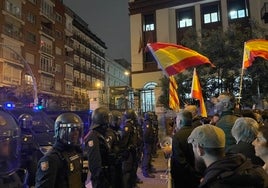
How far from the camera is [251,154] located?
3.60 meters

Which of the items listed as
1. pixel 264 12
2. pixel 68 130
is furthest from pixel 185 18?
pixel 68 130

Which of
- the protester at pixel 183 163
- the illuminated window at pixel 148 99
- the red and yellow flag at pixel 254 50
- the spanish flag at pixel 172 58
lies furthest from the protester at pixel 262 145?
the illuminated window at pixel 148 99

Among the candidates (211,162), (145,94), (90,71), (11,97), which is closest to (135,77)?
(145,94)

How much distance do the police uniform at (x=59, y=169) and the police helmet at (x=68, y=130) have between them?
0.07 metres

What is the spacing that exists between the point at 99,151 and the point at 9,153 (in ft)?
5.20

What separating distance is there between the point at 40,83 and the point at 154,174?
118 feet

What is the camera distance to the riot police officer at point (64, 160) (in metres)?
3.22

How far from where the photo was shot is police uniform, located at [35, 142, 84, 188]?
3.21 metres

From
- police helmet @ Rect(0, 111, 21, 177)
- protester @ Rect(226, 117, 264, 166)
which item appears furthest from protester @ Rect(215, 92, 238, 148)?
police helmet @ Rect(0, 111, 21, 177)

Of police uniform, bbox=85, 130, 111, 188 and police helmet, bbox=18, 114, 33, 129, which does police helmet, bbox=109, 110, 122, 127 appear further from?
police helmet, bbox=18, 114, 33, 129

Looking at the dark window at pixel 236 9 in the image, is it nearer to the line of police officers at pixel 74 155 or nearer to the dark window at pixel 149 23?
the dark window at pixel 149 23

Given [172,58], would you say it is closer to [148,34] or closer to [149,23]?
[148,34]

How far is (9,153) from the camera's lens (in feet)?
12.0

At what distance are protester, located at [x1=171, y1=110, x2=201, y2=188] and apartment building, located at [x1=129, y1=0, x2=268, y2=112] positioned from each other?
A: 27678 millimetres
